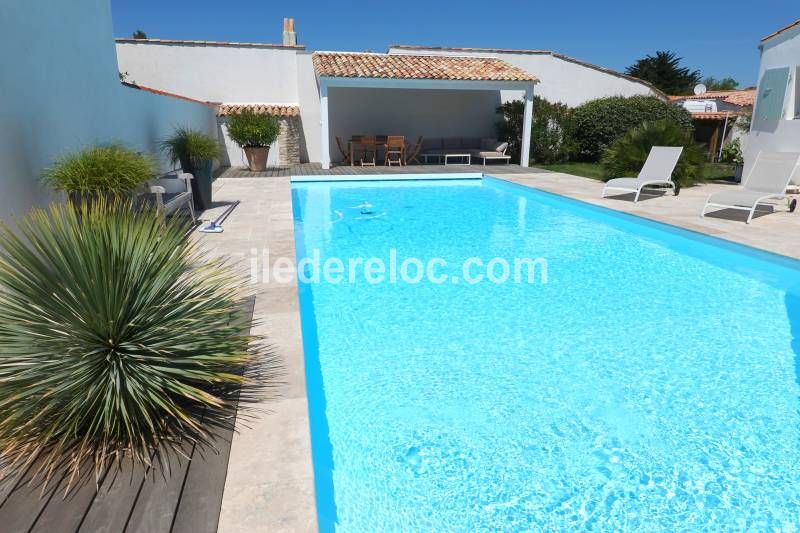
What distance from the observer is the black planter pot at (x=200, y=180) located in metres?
8.25

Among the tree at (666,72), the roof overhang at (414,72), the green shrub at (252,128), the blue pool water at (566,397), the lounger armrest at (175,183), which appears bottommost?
the blue pool water at (566,397)

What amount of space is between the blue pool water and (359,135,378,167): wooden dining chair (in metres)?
9.49

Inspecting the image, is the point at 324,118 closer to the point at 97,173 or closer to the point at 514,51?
the point at 514,51

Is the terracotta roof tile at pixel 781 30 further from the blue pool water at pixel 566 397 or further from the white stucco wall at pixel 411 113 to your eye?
the white stucco wall at pixel 411 113

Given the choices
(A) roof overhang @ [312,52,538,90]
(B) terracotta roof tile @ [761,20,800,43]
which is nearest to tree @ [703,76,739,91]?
(A) roof overhang @ [312,52,538,90]

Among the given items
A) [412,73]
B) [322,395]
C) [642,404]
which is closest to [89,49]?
[322,395]

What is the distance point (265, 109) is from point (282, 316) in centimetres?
1388

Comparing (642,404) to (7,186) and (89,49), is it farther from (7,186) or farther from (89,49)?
(89,49)

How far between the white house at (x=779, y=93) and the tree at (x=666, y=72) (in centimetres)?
3924

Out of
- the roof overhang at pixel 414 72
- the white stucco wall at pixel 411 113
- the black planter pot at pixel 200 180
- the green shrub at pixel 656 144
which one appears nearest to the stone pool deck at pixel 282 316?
the black planter pot at pixel 200 180

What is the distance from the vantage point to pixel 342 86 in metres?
15.3

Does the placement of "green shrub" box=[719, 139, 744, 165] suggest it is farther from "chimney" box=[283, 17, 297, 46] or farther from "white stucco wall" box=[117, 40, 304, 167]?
"chimney" box=[283, 17, 297, 46]

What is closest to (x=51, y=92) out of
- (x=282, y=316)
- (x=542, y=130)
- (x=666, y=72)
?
(x=282, y=316)

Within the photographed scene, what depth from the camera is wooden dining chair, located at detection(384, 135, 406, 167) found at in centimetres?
1551
